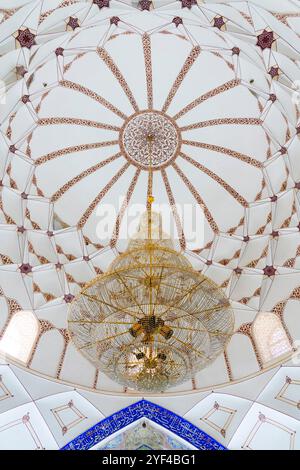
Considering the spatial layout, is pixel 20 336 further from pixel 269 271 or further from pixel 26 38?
pixel 26 38

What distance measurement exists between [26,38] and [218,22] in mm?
3418

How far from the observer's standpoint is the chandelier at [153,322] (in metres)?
9.50

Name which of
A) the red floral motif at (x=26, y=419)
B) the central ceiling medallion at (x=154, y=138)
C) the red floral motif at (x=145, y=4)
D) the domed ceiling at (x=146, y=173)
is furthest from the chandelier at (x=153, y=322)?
the central ceiling medallion at (x=154, y=138)

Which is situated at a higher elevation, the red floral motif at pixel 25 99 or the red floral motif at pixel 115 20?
the red floral motif at pixel 115 20

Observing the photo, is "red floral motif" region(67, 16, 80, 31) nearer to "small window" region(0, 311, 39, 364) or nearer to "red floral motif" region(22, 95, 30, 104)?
"red floral motif" region(22, 95, 30, 104)

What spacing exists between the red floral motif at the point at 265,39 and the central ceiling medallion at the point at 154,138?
13.2 ft

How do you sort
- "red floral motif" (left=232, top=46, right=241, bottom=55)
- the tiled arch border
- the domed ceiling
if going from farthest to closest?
the tiled arch border
the domed ceiling
"red floral motif" (left=232, top=46, right=241, bottom=55)

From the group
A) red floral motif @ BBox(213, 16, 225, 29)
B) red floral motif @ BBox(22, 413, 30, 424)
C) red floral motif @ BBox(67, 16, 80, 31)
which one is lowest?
red floral motif @ BBox(22, 413, 30, 424)

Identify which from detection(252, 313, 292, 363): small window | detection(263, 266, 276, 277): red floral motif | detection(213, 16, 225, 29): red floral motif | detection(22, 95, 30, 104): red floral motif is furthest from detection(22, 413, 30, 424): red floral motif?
detection(213, 16, 225, 29): red floral motif

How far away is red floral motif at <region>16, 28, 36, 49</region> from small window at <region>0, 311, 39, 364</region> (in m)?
6.25

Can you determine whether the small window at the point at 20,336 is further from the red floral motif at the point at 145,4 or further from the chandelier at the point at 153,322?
the red floral motif at the point at 145,4

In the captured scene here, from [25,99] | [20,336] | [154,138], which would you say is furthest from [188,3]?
[20,336]

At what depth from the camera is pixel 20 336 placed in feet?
45.8

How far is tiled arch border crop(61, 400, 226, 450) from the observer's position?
46.1 ft
